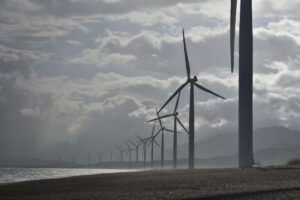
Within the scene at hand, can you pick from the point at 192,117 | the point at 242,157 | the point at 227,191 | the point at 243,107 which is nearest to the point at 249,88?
the point at 243,107

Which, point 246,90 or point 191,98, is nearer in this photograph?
point 246,90

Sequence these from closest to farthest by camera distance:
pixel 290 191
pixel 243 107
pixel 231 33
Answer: pixel 290 191
pixel 243 107
pixel 231 33

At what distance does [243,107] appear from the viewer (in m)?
49.0

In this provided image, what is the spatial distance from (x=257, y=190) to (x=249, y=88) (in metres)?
22.6

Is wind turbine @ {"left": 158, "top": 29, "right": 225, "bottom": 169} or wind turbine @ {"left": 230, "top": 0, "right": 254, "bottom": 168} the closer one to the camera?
wind turbine @ {"left": 230, "top": 0, "right": 254, "bottom": 168}

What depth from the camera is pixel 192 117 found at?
8444 centimetres

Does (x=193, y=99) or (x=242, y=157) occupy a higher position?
(x=193, y=99)

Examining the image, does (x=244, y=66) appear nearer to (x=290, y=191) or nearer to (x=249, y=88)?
(x=249, y=88)

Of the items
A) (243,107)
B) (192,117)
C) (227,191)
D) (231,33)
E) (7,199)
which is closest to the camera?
(227,191)

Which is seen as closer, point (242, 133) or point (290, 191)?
point (290, 191)

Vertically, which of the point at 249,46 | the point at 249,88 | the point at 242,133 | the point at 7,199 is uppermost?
the point at 249,46

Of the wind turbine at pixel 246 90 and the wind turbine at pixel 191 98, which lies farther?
the wind turbine at pixel 191 98

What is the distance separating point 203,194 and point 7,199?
54.3ft

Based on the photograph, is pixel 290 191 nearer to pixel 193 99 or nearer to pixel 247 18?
pixel 247 18
